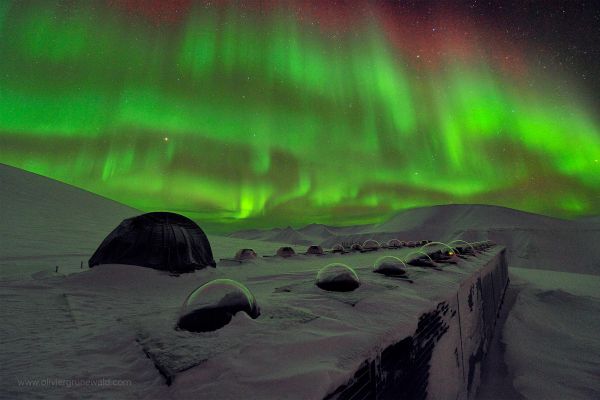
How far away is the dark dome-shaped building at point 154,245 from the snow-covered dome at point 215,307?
7.92 m

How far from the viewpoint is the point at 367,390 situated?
9.11 feet

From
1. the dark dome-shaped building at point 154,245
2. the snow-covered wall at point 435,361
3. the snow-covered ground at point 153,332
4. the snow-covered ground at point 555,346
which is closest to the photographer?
the snow-covered ground at point 153,332

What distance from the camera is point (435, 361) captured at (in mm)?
4727

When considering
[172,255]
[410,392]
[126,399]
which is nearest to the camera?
[126,399]

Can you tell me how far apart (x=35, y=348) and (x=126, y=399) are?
2.58 metres

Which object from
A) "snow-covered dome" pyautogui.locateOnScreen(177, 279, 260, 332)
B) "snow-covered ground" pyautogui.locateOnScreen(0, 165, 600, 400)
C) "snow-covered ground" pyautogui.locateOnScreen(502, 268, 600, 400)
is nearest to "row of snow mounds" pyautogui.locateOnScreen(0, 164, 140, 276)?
"snow-covered ground" pyautogui.locateOnScreen(0, 165, 600, 400)

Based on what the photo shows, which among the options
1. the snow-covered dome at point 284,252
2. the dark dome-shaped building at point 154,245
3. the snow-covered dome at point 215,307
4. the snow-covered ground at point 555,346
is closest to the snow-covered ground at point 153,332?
the snow-covered ground at point 555,346

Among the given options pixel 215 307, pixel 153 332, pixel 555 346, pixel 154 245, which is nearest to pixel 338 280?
pixel 215 307

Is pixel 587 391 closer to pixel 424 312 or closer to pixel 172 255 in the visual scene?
pixel 424 312

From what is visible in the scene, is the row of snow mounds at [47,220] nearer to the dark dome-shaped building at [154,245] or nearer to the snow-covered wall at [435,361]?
the dark dome-shaped building at [154,245]

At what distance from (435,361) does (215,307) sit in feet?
12.3

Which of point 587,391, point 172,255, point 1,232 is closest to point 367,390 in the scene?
point 587,391

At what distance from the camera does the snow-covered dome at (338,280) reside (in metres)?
6.08

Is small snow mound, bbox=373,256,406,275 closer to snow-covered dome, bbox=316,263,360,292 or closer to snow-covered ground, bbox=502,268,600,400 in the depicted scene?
snow-covered dome, bbox=316,263,360,292
